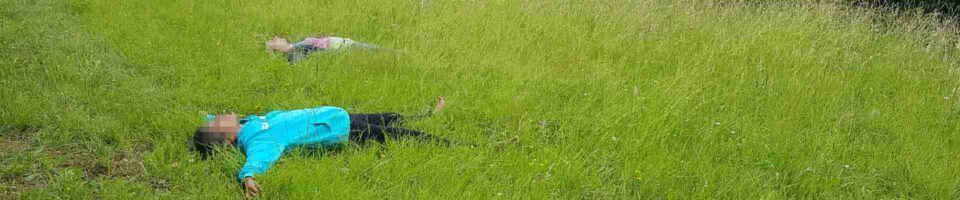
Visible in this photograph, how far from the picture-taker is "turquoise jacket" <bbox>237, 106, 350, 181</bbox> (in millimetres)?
4273

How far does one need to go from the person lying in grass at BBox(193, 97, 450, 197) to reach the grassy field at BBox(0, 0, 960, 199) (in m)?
0.14

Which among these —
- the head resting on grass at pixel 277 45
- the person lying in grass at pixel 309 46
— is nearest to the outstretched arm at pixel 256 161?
the person lying in grass at pixel 309 46

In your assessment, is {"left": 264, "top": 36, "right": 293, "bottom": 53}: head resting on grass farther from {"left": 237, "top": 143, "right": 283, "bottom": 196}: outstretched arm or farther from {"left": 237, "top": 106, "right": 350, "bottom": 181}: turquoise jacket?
{"left": 237, "top": 143, "right": 283, "bottom": 196}: outstretched arm

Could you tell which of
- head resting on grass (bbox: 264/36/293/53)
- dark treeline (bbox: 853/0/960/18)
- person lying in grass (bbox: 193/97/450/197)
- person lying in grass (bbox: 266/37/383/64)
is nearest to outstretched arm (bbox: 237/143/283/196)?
person lying in grass (bbox: 193/97/450/197)

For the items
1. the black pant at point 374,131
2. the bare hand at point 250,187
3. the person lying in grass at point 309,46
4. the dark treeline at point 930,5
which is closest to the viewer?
the bare hand at point 250,187

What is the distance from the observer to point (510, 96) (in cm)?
554

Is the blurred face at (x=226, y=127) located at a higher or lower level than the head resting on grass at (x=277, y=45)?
higher

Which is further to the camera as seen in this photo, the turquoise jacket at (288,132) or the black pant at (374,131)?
the black pant at (374,131)

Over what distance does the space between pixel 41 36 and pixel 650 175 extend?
5.26 meters

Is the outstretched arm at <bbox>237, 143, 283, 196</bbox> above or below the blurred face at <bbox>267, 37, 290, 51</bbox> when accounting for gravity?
above

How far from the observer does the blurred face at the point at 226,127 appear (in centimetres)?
441

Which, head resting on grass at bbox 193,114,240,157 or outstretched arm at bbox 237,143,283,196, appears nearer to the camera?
outstretched arm at bbox 237,143,283,196

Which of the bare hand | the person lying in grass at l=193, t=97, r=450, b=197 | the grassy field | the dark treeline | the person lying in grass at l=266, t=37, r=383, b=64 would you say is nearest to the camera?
the bare hand

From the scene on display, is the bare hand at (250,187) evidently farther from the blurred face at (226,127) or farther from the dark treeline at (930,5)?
the dark treeline at (930,5)
